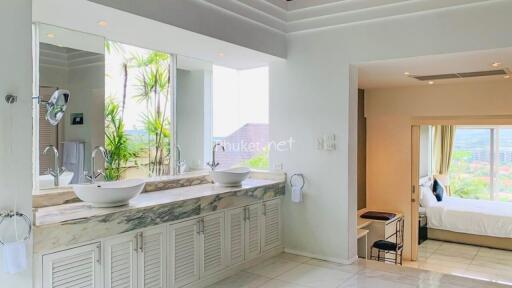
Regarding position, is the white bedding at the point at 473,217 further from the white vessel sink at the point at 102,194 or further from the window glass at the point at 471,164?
the white vessel sink at the point at 102,194

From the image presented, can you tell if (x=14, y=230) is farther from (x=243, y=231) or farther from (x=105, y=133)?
(x=243, y=231)

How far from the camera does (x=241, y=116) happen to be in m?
5.52

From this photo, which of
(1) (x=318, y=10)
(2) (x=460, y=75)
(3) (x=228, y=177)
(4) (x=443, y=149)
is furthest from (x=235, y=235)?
(4) (x=443, y=149)

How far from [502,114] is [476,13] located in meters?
2.50

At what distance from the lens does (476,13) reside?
3.58 m

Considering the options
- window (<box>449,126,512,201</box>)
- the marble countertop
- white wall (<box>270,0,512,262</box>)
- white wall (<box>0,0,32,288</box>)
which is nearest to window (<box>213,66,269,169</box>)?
white wall (<box>270,0,512,262</box>)

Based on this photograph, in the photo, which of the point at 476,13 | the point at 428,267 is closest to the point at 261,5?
the point at 476,13

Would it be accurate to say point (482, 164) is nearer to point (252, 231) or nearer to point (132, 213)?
point (252, 231)

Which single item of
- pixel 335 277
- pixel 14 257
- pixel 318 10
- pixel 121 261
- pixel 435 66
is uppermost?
pixel 318 10

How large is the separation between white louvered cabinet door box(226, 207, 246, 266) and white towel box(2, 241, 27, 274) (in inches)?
78.8

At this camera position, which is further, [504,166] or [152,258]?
[504,166]

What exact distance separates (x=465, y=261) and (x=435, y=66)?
359 centimetres

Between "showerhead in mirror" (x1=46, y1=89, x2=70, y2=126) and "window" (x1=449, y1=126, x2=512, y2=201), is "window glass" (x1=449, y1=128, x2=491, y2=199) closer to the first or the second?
"window" (x1=449, y1=126, x2=512, y2=201)

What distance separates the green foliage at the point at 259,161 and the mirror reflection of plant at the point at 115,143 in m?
1.81
